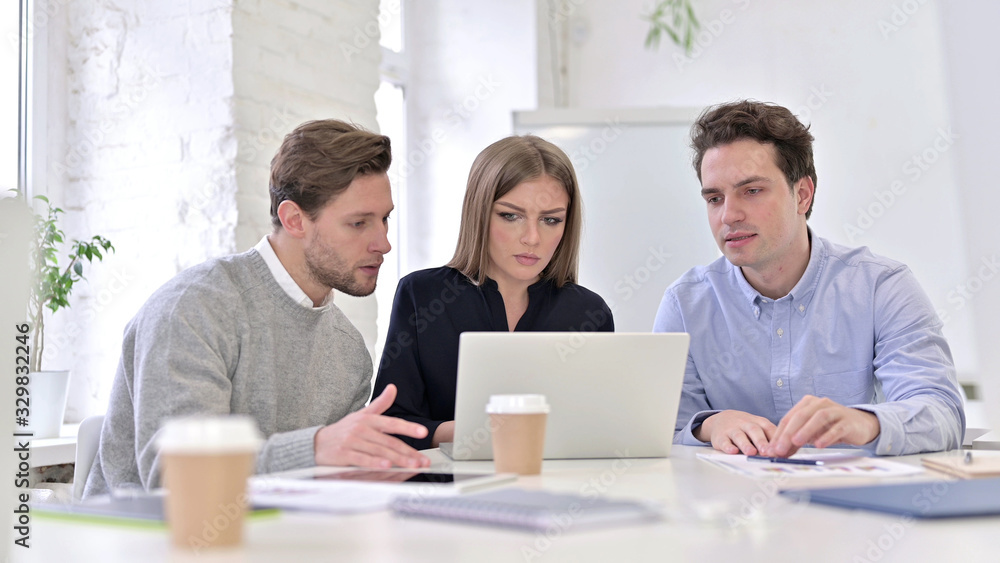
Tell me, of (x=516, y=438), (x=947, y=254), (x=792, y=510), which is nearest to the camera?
(x=792, y=510)

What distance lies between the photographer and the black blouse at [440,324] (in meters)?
1.82

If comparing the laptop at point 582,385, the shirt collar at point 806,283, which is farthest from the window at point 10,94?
the shirt collar at point 806,283

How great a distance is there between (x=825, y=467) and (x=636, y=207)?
2.30 m

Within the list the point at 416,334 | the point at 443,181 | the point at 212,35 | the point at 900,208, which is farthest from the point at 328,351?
the point at 900,208

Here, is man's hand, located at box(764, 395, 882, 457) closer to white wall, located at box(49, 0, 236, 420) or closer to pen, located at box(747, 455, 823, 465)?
pen, located at box(747, 455, 823, 465)

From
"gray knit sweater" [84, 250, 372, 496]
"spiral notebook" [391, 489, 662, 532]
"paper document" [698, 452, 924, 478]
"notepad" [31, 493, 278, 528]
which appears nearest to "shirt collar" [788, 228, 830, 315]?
"paper document" [698, 452, 924, 478]

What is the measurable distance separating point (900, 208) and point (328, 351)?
267 centimetres

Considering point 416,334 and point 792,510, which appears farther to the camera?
point 416,334

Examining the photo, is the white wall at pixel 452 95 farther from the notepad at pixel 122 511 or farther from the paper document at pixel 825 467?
the notepad at pixel 122 511

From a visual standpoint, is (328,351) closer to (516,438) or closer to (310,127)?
(310,127)

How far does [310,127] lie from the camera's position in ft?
5.71

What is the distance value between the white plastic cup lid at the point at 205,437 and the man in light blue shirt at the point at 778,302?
1120 millimetres

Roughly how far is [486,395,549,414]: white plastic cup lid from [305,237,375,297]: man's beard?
0.70 metres

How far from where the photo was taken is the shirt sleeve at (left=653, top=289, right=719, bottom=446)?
158 cm
